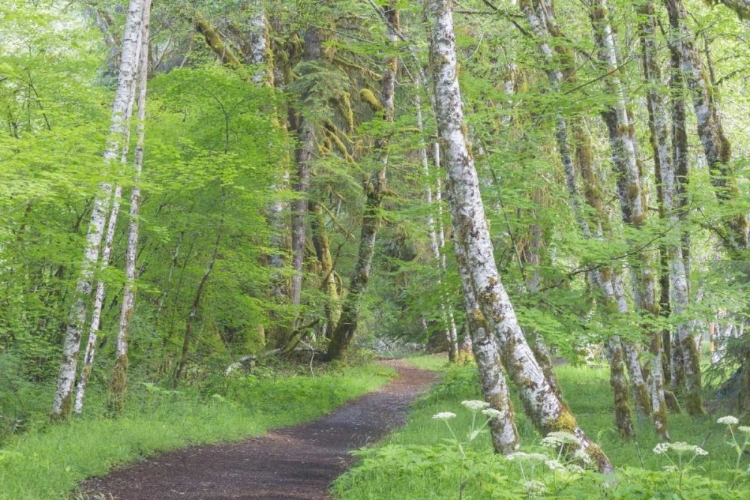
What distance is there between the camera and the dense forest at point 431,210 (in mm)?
7891

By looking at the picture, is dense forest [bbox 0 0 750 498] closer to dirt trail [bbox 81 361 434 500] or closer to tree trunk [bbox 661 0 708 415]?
tree trunk [bbox 661 0 708 415]

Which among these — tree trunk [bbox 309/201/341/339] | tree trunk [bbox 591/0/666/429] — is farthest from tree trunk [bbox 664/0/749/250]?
tree trunk [bbox 309/201/341/339]

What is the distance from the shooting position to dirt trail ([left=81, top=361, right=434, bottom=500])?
7.02 metres

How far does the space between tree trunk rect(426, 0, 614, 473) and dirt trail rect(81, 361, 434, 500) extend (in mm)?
2495

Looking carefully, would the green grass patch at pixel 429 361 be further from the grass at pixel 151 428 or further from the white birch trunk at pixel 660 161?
the white birch trunk at pixel 660 161

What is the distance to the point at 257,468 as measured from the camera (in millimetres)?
8594

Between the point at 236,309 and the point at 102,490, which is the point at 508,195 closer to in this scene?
the point at 102,490

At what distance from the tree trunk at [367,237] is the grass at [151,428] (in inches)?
106

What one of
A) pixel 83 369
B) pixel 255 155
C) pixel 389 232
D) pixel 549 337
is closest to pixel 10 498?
pixel 83 369

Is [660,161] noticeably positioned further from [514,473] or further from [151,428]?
[151,428]

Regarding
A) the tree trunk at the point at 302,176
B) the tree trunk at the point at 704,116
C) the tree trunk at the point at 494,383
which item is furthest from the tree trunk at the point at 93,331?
the tree trunk at the point at 704,116

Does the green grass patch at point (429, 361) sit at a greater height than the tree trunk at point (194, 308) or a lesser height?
lesser

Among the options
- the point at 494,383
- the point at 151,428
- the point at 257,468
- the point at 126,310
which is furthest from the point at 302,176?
the point at 494,383

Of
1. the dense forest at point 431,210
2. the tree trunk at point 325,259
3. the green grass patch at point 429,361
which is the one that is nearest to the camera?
the dense forest at point 431,210
